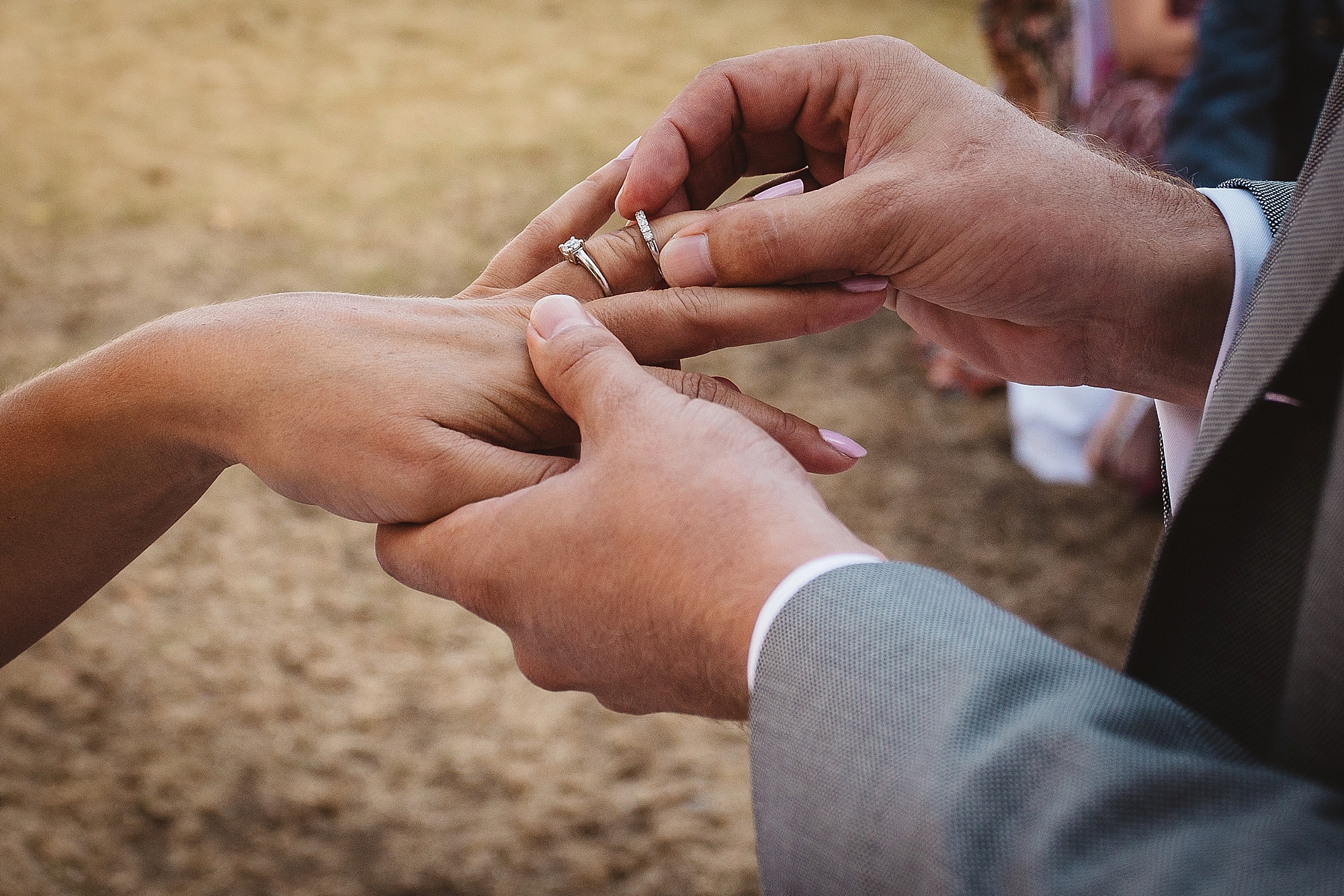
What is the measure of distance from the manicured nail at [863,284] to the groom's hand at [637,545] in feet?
1.30

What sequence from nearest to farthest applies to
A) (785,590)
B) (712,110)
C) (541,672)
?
(785,590) < (541,672) < (712,110)

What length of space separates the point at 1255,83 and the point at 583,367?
231 centimetres

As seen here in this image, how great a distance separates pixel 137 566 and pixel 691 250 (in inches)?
72.0

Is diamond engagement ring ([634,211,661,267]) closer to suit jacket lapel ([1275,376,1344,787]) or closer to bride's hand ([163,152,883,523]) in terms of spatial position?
bride's hand ([163,152,883,523])

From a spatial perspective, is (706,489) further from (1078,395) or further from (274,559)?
Result: (1078,395)

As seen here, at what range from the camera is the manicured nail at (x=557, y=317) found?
1094mm

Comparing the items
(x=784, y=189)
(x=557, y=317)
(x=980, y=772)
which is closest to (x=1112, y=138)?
(x=784, y=189)

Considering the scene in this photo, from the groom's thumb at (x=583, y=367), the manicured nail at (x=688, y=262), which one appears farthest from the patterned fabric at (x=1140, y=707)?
the manicured nail at (x=688, y=262)

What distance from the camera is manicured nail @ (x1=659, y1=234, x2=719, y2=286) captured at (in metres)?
1.25

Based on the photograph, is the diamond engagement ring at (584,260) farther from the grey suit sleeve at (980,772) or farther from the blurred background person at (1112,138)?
the blurred background person at (1112,138)

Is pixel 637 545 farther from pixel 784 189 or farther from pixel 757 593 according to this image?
pixel 784 189

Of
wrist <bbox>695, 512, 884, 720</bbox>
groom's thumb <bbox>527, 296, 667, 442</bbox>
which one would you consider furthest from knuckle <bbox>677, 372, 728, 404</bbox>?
wrist <bbox>695, 512, 884, 720</bbox>

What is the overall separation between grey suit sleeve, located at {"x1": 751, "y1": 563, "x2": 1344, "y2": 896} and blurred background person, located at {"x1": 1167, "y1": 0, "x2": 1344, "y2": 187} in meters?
2.22

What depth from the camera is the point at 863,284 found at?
129 cm
